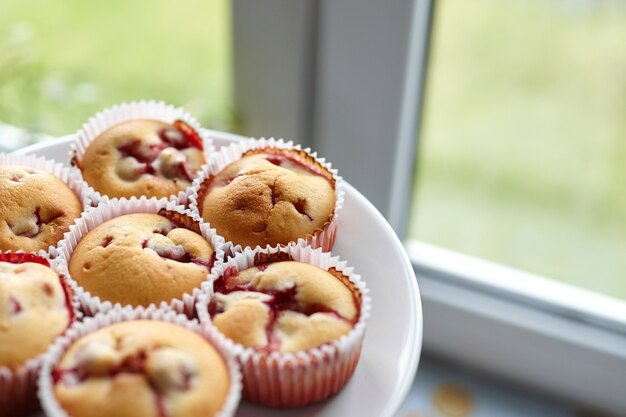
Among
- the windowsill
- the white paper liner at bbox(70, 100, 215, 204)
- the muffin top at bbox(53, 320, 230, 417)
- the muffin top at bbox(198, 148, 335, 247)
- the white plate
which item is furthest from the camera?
the windowsill

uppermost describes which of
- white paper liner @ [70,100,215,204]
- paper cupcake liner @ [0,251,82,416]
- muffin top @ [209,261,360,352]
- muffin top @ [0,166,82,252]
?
white paper liner @ [70,100,215,204]

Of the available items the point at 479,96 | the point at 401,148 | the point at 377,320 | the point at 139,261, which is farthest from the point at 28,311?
the point at 479,96

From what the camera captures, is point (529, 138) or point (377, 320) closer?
point (377, 320)

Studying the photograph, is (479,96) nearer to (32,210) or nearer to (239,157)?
(239,157)

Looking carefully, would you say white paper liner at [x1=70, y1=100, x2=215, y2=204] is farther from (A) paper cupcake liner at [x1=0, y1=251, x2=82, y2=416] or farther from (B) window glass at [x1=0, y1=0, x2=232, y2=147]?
(B) window glass at [x1=0, y1=0, x2=232, y2=147]

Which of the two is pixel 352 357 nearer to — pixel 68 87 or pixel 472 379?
pixel 472 379

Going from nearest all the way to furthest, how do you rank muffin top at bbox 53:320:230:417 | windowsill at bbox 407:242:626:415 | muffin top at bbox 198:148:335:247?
muffin top at bbox 53:320:230:417 → muffin top at bbox 198:148:335:247 → windowsill at bbox 407:242:626:415

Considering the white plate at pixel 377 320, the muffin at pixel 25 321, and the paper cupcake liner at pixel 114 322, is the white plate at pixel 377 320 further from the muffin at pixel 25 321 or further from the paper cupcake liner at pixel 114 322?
the muffin at pixel 25 321

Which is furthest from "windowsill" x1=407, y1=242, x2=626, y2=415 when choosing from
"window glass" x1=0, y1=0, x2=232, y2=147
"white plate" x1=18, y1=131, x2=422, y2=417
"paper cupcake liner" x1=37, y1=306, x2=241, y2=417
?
"paper cupcake liner" x1=37, y1=306, x2=241, y2=417
